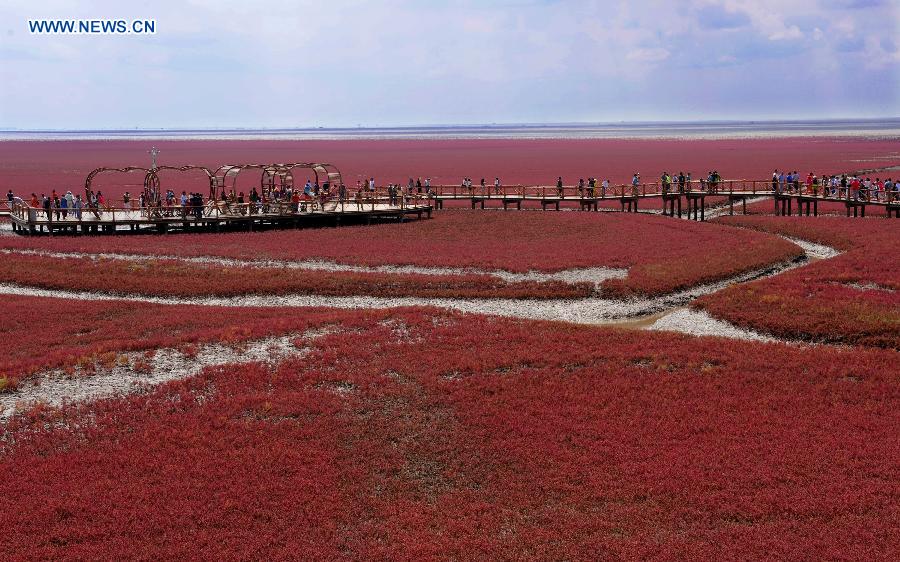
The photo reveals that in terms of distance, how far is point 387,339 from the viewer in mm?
28469

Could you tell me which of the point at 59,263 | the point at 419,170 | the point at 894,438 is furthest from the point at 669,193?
the point at 419,170

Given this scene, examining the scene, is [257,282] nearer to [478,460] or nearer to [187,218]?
[187,218]

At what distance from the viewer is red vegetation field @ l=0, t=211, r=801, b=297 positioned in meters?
39.5

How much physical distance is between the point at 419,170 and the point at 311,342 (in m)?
95.8

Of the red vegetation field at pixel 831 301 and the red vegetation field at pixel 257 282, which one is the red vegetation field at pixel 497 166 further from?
the red vegetation field at pixel 831 301

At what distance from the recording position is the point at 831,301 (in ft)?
110

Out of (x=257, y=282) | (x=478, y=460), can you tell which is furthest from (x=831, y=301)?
(x=257, y=282)

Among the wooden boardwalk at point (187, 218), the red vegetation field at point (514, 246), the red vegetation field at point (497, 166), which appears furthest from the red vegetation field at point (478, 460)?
the red vegetation field at point (497, 166)

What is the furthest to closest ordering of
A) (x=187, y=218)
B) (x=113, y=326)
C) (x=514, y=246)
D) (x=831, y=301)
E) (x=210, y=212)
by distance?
(x=210, y=212)
(x=187, y=218)
(x=514, y=246)
(x=831, y=301)
(x=113, y=326)

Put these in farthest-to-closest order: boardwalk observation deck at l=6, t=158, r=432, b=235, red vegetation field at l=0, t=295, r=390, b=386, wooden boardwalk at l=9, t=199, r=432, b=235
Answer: boardwalk observation deck at l=6, t=158, r=432, b=235 < wooden boardwalk at l=9, t=199, r=432, b=235 < red vegetation field at l=0, t=295, r=390, b=386

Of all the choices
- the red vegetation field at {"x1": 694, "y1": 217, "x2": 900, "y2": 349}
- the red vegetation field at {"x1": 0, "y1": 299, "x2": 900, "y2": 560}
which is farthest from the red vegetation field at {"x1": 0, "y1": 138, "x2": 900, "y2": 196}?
the red vegetation field at {"x1": 0, "y1": 299, "x2": 900, "y2": 560}

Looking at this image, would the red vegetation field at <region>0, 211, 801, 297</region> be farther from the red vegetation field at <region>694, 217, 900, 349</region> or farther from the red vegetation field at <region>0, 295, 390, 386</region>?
the red vegetation field at <region>0, 295, 390, 386</region>

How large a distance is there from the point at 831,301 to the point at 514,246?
Answer: 695 inches

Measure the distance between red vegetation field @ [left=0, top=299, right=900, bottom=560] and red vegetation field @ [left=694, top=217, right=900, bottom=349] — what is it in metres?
2.97
